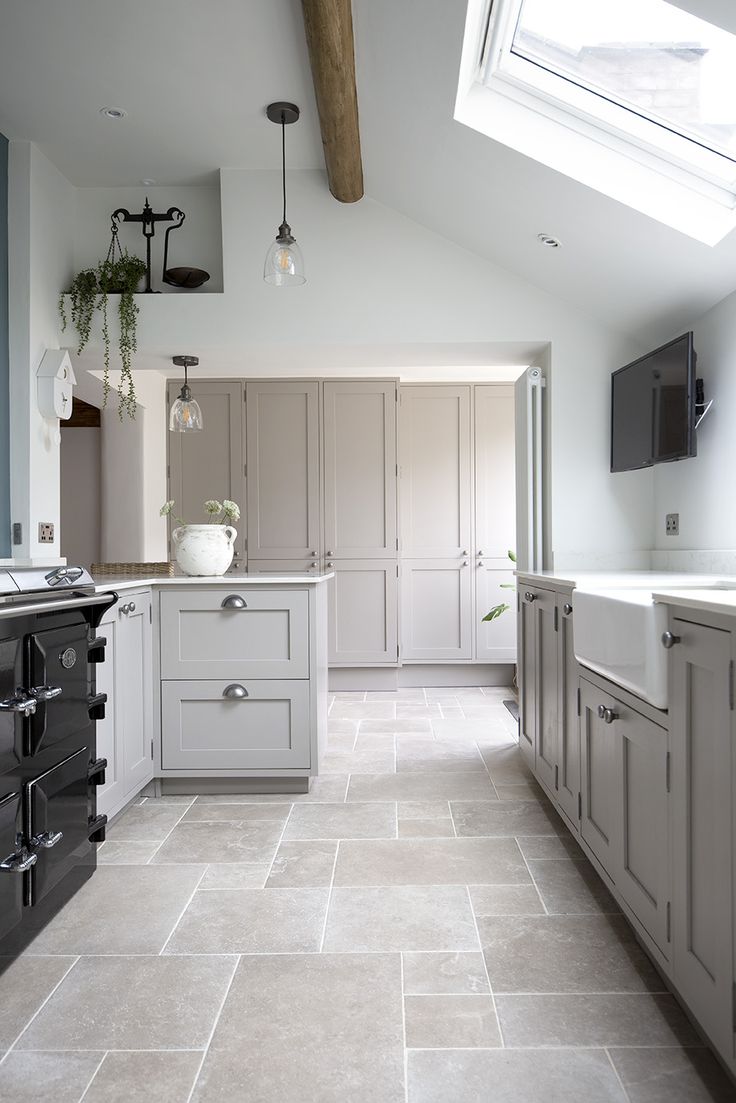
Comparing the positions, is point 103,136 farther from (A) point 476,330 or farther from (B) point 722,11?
(B) point 722,11

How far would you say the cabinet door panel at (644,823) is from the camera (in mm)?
1577

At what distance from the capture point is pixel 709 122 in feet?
8.08

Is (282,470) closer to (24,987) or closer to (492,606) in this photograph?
(492,606)

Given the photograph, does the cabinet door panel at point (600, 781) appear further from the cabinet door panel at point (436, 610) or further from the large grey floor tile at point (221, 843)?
the cabinet door panel at point (436, 610)

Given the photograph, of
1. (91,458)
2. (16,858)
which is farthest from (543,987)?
(91,458)

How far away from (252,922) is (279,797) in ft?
3.65

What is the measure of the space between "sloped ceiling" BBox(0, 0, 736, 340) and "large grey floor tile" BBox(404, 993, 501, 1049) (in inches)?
91.1

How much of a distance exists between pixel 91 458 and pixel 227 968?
5.06m

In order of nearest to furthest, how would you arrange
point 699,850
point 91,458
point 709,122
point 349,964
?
point 699,850, point 349,964, point 709,122, point 91,458

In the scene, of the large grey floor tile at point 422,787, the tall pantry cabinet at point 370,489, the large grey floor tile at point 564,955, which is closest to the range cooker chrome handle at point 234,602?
the large grey floor tile at point 422,787

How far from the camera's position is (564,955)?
1.85 m

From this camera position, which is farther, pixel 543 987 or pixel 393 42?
pixel 393 42

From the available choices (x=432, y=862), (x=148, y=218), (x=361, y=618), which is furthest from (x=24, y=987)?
(x=361, y=618)

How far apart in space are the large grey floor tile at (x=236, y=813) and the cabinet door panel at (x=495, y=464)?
2986 mm
